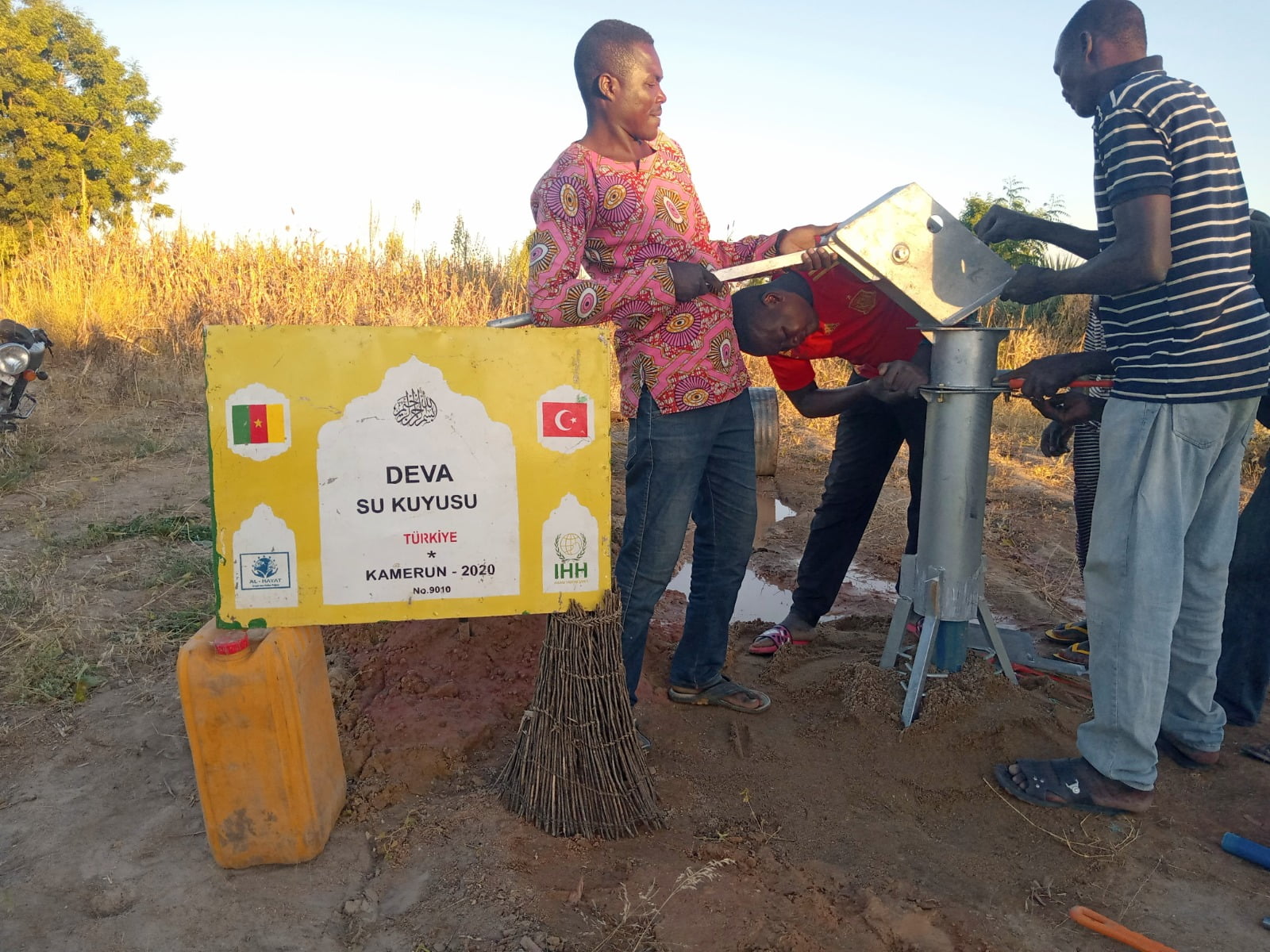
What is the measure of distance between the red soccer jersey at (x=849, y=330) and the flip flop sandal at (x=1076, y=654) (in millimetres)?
1421

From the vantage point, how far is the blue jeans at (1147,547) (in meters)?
2.39

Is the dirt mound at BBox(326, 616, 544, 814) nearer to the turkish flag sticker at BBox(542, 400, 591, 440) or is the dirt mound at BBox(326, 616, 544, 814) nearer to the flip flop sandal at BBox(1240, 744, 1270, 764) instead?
the turkish flag sticker at BBox(542, 400, 591, 440)

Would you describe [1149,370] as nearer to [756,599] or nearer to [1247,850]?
[1247,850]

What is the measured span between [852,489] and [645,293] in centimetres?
156

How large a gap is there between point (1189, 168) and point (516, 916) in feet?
7.94

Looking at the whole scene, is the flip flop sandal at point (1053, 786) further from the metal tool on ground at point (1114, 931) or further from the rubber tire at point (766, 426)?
the rubber tire at point (766, 426)

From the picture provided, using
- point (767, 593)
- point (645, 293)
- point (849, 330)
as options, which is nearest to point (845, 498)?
point (849, 330)

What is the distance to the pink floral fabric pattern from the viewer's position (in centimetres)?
245

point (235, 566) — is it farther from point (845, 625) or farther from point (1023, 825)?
Result: point (845, 625)

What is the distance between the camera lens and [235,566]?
6.86ft

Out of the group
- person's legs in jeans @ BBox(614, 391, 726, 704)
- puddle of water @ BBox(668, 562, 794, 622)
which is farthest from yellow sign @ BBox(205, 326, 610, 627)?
puddle of water @ BBox(668, 562, 794, 622)

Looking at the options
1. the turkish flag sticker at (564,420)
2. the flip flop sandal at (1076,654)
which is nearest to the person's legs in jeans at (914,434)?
the flip flop sandal at (1076,654)

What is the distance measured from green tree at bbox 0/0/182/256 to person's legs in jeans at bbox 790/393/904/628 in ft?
67.0

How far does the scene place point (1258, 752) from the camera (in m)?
2.82
